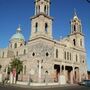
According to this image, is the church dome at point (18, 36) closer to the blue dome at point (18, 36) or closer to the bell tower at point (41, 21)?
the blue dome at point (18, 36)

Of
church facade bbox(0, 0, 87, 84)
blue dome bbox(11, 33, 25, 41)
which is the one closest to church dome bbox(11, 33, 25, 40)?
blue dome bbox(11, 33, 25, 41)

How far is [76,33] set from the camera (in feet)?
190

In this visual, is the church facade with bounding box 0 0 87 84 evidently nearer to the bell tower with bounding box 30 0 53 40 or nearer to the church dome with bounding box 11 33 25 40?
the bell tower with bounding box 30 0 53 40

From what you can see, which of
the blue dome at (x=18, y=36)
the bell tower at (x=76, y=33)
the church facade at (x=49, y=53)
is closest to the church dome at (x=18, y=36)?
the blue dome at (x=18, y=36)

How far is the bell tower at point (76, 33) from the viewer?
189ft

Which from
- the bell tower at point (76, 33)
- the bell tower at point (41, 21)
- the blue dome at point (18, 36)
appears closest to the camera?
the bell tower at point (41, 21)

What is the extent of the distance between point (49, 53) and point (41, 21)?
8.28 m

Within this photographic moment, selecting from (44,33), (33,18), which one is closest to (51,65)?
(44,33)

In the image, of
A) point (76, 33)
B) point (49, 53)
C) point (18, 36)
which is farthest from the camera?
point (18, 36)

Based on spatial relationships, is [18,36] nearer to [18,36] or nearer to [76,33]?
[18,36]

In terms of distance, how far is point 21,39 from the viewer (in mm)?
69125

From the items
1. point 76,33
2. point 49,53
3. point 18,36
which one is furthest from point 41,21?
point 18,36

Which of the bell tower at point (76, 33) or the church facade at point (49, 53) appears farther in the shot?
the bell tower at point (76, 33)

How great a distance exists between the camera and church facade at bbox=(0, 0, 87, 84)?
43.9 metres
